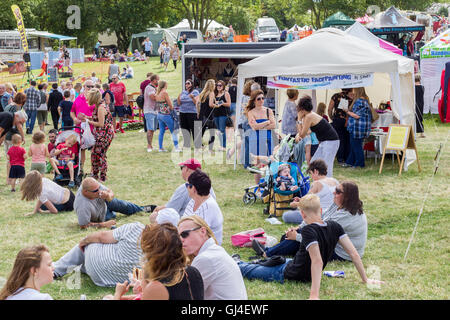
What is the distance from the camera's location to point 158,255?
393 centimetres

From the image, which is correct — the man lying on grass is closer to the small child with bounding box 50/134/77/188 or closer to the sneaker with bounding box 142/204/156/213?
the sneaker with bounding box 142/204/156/213

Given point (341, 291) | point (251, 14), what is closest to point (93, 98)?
point (341, 291)

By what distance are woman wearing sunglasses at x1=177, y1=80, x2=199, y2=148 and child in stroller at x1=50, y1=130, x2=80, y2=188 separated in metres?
3.34

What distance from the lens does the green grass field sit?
5.78 m

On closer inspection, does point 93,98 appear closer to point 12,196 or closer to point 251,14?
point 12,196

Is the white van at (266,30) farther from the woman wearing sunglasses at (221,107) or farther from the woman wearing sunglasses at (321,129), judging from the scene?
the woman wearing sunglasses at (321,129)

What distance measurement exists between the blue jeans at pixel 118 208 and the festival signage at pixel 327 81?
4.17m

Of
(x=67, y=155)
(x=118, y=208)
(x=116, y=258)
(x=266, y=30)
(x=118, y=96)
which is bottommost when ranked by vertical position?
(x=118, y=208)

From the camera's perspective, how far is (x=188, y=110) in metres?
13.4

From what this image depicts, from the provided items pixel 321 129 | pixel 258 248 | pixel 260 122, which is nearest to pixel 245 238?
pixel 258 248

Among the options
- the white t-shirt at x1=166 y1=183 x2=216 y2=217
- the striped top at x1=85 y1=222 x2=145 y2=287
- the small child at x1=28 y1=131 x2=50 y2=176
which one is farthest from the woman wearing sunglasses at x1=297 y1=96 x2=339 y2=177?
the small child at x1=28 y1=131 x2=50 y2=176

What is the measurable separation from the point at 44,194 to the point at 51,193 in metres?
0.10

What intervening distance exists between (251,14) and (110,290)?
63143 mm

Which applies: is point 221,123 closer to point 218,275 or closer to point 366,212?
point 366,212
